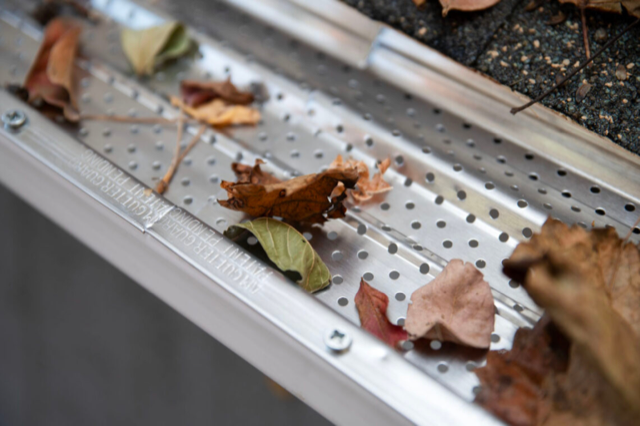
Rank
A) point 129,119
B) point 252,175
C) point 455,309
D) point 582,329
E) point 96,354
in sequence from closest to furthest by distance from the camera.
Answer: point 582,329, point 455,309, point 252,175, point 129,119, point 96,354

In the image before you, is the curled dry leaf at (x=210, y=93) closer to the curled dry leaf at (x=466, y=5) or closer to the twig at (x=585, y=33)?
the curled dry leaf at (x=466, y=5)

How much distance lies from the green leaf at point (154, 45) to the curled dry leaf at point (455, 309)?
54 centimetres

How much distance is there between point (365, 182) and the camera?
26.8 inches

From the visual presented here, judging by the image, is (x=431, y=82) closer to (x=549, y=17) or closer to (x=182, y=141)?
(x=549, y=17)

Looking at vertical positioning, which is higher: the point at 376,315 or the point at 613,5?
the point at 613,5

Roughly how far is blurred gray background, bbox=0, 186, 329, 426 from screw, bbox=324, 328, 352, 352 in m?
0.77

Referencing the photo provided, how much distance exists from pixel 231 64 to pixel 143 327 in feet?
2.46

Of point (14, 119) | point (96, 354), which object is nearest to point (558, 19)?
point (14, 119)

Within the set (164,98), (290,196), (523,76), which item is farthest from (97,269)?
(523,76)

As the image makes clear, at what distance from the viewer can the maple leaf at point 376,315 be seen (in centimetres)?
55

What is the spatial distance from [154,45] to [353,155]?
1.17ft

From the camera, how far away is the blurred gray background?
124 cm

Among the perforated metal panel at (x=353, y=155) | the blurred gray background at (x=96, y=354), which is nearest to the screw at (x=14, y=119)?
the perforated metal panel at (x=353, y=155)

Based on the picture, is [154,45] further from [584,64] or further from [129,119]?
[584,64]
